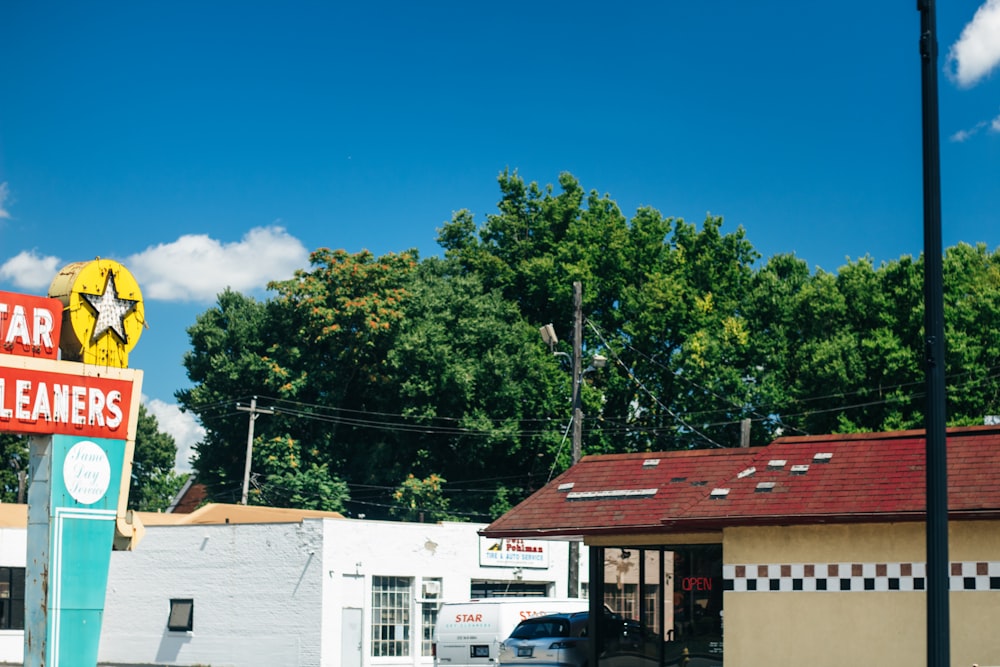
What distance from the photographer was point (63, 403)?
22109 millimetres

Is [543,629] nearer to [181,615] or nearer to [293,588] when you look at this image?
[293,588]

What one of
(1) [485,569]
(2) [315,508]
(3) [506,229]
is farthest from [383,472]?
(1) [485,569]

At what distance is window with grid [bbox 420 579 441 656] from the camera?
3738 cm

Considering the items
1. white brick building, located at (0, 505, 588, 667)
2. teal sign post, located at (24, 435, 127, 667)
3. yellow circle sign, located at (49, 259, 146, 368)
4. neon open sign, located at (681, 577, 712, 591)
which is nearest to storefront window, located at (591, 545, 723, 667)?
neon open sign, located at (681, 577, 712, 591)

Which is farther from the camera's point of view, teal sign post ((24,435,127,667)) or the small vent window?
the small vent window

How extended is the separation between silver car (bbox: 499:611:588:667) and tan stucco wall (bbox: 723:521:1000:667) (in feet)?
16.4

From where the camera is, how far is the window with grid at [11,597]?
40719 mm

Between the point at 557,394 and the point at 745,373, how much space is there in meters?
8.42

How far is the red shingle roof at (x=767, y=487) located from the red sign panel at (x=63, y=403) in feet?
22.8

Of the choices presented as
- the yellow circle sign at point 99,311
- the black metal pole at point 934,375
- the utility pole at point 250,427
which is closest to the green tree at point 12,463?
the utility pole at point 250,427

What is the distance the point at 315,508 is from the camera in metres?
55.6

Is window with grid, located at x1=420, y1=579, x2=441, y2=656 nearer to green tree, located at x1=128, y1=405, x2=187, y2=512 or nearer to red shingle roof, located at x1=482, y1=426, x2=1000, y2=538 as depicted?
red shingle roof, located at x1=482, y1=426, x2=1000, y2=538

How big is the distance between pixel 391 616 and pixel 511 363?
70.8 feet

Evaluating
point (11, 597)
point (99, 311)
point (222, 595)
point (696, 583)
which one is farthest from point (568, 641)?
point (11, 597)
